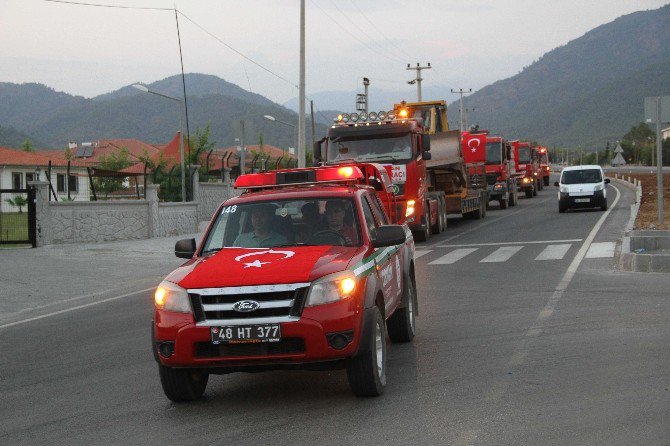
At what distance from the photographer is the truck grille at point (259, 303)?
6.90 m

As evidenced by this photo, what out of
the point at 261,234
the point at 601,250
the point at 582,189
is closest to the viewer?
Answer: the point at 261,234

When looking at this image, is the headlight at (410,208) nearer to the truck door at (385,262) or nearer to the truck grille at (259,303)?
the truck door at (385,262)

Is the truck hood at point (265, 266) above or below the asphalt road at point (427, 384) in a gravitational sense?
above

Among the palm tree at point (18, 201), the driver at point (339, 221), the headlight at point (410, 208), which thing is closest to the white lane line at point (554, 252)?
the headlight at point (410, 208)

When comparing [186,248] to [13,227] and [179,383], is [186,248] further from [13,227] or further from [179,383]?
[13,227]

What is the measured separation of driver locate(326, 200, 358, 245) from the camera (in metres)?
8.13

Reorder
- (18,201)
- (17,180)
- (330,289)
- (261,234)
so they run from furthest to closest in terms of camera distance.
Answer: (17,180) < (18,201) < (261,234) < (330,289)

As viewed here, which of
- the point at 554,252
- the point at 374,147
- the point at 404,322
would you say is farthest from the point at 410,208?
the point at 404,322

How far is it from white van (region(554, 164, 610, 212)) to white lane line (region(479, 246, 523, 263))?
46.6ft

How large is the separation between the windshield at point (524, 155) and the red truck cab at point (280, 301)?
50704 millimetres

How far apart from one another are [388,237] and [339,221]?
0.51 meters

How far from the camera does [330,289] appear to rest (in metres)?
7.01

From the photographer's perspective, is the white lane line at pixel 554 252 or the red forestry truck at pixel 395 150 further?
the red forestry truck at pixel 395 150

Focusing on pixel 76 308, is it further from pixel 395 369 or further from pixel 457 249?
pixel 457 249
